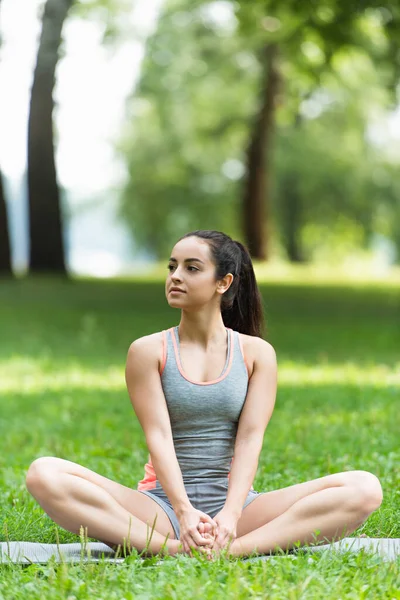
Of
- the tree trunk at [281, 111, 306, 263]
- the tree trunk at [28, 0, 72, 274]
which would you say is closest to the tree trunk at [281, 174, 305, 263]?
the tree trunk at [281, 111, 306, 263]

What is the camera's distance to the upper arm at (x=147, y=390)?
421 centimetres

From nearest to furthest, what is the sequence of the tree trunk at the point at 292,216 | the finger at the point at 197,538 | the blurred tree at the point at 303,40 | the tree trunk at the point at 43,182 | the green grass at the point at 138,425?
the green grass at the point at 138,425 → the finger at the point at 197,538 → the blurred tree at the point at 303,40 → the tree trunk at the point at 43,182 → the tree trunk at the point at 292,216

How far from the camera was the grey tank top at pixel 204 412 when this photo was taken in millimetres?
4301

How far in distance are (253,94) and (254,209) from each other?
149 inches

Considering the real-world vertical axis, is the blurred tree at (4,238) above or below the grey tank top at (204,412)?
below

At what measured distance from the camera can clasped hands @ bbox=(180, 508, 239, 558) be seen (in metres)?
3.96

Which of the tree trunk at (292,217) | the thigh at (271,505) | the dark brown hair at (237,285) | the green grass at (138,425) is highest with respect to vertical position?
the dark brown hair at (237,285)

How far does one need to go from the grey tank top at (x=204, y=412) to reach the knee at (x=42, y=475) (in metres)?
0.56

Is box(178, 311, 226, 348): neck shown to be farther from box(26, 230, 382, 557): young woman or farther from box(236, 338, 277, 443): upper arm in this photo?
box(236, 338, 277, 443): upper arm

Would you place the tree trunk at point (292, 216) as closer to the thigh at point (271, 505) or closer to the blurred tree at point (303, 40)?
the blurred tree at point (303, 40)

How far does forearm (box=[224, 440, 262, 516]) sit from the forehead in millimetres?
822

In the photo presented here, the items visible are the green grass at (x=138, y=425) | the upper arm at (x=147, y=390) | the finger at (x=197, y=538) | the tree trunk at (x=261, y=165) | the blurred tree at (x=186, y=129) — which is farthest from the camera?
the blurred tree at (x=186, y=129)

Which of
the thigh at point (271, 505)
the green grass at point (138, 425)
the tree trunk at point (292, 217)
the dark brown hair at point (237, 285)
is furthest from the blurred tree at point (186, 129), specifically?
the thigh at point (271, 505)

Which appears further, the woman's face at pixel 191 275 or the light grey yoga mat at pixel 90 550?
the woman's face at pixel 191 275
